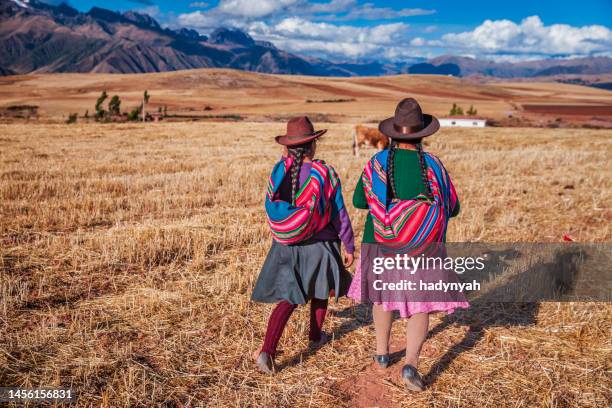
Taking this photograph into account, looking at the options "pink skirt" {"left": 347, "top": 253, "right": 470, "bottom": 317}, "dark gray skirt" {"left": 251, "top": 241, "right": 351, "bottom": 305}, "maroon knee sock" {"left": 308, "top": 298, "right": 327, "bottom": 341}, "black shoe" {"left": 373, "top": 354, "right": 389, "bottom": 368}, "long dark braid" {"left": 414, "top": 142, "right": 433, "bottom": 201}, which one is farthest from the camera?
"maroon knee sock" {"left": 308, "top": 298, "right": 327, "bottom": 341}

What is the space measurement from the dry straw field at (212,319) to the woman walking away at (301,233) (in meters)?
0.61

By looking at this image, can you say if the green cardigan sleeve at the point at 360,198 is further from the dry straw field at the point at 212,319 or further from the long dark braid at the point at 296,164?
the dry straw field at the point at 212,319

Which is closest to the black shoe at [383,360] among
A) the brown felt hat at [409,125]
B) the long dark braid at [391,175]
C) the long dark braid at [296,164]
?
the long dark braid at [391,175]

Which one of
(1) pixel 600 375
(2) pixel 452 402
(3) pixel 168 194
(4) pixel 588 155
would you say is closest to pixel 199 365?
(2) pixel 452 402

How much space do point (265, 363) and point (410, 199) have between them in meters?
1.81

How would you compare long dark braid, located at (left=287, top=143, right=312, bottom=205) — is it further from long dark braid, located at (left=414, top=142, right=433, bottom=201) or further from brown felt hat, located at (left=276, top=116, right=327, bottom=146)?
long dark braid, located at (left=414, top=142, right=433, bottom=201)

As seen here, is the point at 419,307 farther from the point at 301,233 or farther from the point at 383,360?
the point at 301,233

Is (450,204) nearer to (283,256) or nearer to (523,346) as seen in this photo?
(283,256)

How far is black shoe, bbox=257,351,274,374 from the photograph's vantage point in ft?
13.1

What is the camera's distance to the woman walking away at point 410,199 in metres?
3.58

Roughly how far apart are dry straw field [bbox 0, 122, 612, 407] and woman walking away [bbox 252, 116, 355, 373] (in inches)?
24.2

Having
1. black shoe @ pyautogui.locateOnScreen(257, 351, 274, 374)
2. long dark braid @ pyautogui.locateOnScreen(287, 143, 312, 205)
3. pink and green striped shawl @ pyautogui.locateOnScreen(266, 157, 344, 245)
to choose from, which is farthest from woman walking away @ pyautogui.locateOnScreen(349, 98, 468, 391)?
black shoe @ pyautogui.locateOnScreen(257, 351, 274, 374)

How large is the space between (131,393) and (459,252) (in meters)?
5.13

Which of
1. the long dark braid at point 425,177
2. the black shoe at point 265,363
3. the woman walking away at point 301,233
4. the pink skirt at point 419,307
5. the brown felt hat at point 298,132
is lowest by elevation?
the black shoe at point 265,363
